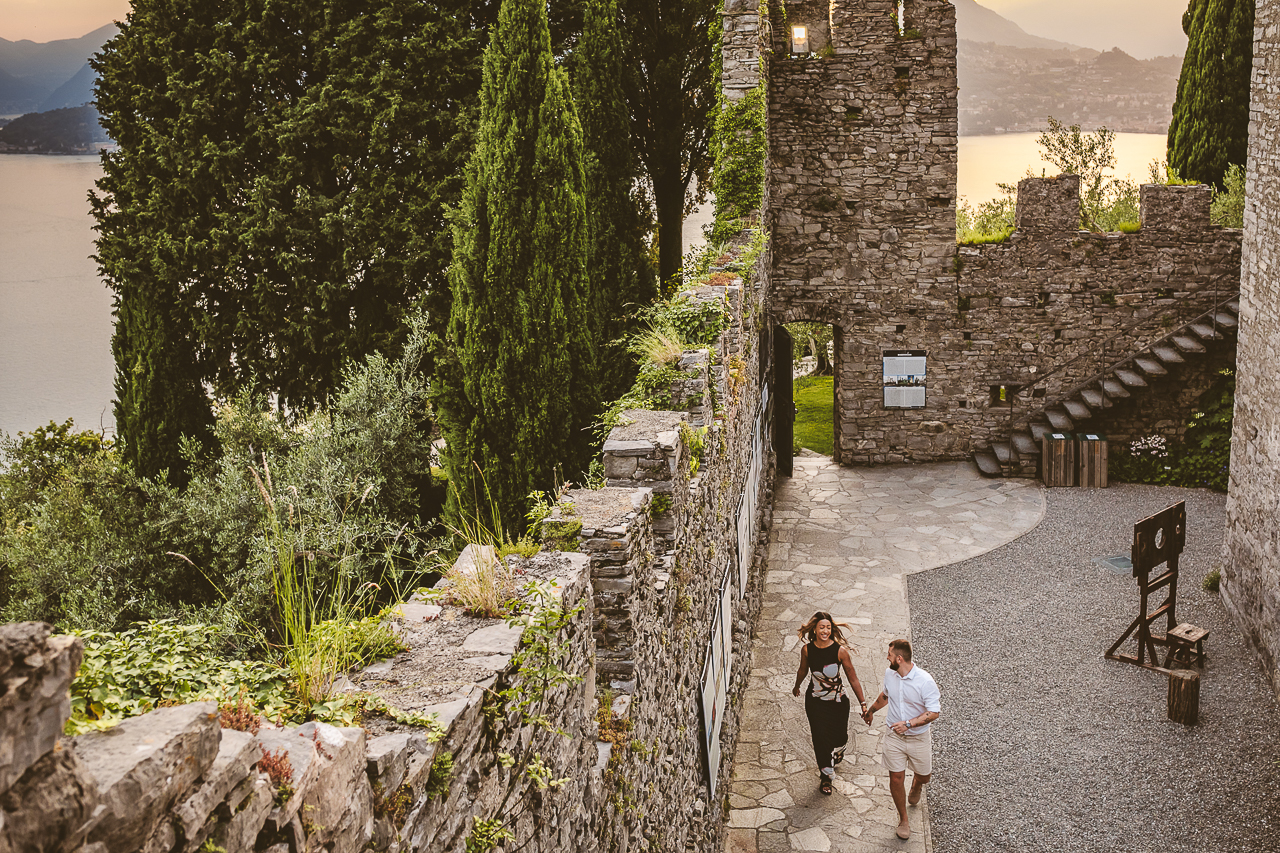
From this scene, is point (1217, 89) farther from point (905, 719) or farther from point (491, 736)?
point (491, 736)

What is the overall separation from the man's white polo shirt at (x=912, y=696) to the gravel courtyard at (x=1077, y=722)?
101 cm

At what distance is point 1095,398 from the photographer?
14906 mm

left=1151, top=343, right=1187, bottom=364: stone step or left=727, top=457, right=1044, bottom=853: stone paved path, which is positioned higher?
left=1151, top=343, right=1187, bottom=364: stone step

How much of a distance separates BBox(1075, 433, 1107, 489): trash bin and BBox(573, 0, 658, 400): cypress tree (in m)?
6.90

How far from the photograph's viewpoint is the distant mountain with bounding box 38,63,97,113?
18.8 m

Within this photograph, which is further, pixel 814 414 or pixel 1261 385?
pixel 814 414

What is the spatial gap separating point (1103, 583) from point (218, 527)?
10.1 m

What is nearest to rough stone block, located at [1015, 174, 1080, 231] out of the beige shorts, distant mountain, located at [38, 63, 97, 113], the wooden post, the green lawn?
the green lawn

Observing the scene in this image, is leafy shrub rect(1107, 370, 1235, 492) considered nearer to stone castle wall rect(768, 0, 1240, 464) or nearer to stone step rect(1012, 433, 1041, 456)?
stone castle wall rect(768, 0, 1240, 464)

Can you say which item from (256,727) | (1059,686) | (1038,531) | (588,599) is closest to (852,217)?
(1038,531)

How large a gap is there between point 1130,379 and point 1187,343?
93 centimetres

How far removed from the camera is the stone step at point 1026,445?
15195mm

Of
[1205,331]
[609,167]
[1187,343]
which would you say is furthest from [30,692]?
[1205,331]

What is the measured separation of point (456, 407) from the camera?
1219 centimetres
